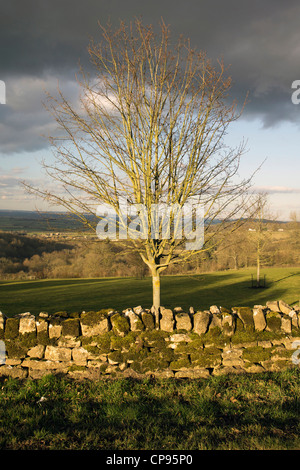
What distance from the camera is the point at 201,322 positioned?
18.0 ft

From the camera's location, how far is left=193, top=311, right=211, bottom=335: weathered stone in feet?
17.9

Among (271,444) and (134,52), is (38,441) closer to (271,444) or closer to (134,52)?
(271,444)

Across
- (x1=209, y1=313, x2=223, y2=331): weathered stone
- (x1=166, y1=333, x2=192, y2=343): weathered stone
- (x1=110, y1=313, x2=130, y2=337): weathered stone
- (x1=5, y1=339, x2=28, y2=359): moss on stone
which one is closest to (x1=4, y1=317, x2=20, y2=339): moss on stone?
(x1=5, y1=339, x2=28, y2=359): moss on stone

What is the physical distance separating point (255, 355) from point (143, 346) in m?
2.11

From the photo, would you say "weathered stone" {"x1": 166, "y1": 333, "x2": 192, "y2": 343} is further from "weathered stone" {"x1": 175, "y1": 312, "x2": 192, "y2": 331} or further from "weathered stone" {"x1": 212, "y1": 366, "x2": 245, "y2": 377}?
"weathered stone" {"x1": 212, "y1": 366, "x2": 245, "y2": 377}

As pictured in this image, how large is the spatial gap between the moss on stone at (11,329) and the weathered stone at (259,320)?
15.2 feet

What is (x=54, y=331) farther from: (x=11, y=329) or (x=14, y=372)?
(x=14, y=372)

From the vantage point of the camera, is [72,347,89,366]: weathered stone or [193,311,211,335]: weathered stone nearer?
[72,347,89,366]: weathered stone

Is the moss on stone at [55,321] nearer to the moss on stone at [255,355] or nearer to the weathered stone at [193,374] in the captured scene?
the weathered stone at [193,374]

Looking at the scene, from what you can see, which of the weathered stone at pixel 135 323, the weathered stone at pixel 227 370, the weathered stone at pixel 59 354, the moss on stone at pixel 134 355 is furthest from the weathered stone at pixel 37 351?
the weathered stone at pixel 227 370

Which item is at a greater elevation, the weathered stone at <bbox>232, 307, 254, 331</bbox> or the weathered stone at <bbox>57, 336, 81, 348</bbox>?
the weathered stone at <bbox>232, 307, 254, 331</bbox>

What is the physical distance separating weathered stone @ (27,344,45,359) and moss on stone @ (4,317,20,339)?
0.41m

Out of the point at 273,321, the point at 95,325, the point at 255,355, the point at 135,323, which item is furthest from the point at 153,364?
the point at 273,321

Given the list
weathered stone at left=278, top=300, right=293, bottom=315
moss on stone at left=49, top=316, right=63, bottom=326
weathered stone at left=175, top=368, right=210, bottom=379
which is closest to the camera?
weathered stone at left=175, top=368, right=210, bottom=379
